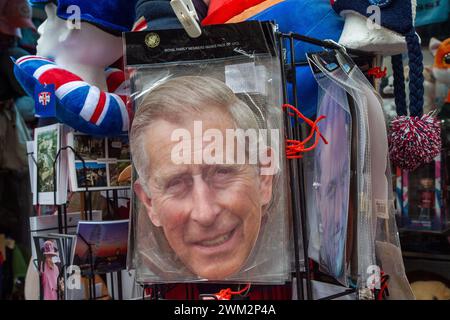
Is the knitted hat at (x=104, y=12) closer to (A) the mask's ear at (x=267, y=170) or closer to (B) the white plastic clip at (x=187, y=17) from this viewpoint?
(B) the white plastic clip at (x=187, y=17)

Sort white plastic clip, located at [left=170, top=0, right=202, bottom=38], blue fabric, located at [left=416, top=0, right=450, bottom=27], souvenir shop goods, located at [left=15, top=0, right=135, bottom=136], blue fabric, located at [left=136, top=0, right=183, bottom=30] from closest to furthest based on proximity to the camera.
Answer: white plastic clip, located at [left=170, top=0, right=202, bottom=38] < blue fabric, located at [left=136, top=0, right=183, bottom=30] < souvenir shop goods, located at [left=15, top=0, right=135, bottom=136] < blue fabric, located at [left=416, top=0, right=450, bottom=27]

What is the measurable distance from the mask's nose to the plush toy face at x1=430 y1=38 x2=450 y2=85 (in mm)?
866

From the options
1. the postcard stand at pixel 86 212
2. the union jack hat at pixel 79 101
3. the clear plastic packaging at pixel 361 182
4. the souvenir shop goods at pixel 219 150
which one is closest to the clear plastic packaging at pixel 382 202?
the clear plastic packaging at pixel 361 182

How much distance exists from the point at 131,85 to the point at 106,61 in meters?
0.34

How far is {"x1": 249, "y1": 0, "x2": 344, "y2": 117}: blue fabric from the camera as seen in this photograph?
0.95m

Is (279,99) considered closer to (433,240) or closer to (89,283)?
(89,283)

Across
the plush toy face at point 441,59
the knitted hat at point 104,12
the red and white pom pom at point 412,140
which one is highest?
the knitted hat at point 104,12

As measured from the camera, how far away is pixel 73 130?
110 cm

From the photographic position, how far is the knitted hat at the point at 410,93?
87 cm

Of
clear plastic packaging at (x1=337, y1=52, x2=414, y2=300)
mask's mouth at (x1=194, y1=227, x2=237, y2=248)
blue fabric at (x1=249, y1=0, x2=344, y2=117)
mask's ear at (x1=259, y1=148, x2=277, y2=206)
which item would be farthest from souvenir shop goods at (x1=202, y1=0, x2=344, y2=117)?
mask's mouth at (x1=194, y1=227, x2=237, y2=248)

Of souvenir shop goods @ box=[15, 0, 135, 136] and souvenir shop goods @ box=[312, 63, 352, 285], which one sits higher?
souvenir shop goods @ box=[15, 0, 135, 136]

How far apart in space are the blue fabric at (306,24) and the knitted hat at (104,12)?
312 millimetres

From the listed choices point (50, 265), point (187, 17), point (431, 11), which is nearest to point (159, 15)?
point (187, 17)

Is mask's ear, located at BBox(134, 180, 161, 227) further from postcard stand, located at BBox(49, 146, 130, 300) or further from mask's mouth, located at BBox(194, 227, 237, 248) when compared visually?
postcard stand, located at BBox(49, 146, 130, 300)
